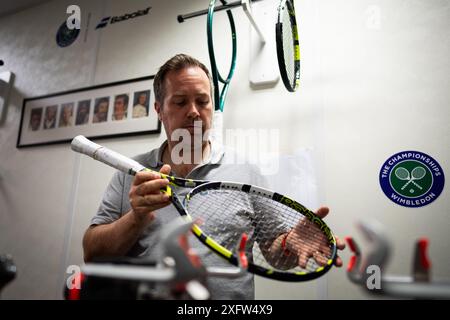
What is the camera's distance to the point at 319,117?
1067mm

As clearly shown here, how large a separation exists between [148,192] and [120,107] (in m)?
0.96

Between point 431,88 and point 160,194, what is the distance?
924 millimetres

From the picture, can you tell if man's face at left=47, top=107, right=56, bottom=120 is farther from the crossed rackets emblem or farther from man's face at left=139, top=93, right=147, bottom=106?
the crossed rackets emblem

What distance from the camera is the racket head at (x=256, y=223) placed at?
1.73ft

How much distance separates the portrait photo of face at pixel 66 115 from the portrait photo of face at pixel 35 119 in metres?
0.16

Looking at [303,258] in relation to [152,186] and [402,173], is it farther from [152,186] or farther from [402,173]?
[402,173]

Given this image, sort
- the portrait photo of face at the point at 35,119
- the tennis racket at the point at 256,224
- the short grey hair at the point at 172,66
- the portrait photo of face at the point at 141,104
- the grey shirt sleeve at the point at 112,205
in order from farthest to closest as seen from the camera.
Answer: the portrait photo of face at the point at 35,119 < the portrait photo of face at the point at 141,104 < the short grey hair at the point at 172,66 < the grey shirt sleeve at the point at 112,205 < the tennis racket at the point at 256,224

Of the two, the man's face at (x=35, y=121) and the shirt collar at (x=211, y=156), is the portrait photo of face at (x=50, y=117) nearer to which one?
the man's face at (x=35, y=121)

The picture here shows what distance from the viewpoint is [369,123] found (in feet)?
3.29

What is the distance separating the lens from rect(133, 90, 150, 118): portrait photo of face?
134 centimetres

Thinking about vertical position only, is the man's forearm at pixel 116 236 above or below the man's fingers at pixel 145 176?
below

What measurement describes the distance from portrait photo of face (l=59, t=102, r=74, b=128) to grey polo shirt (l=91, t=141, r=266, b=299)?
77cm

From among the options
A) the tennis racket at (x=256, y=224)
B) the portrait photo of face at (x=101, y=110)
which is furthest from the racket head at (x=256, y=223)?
the portrait photo of face at (x=101, y=110)
